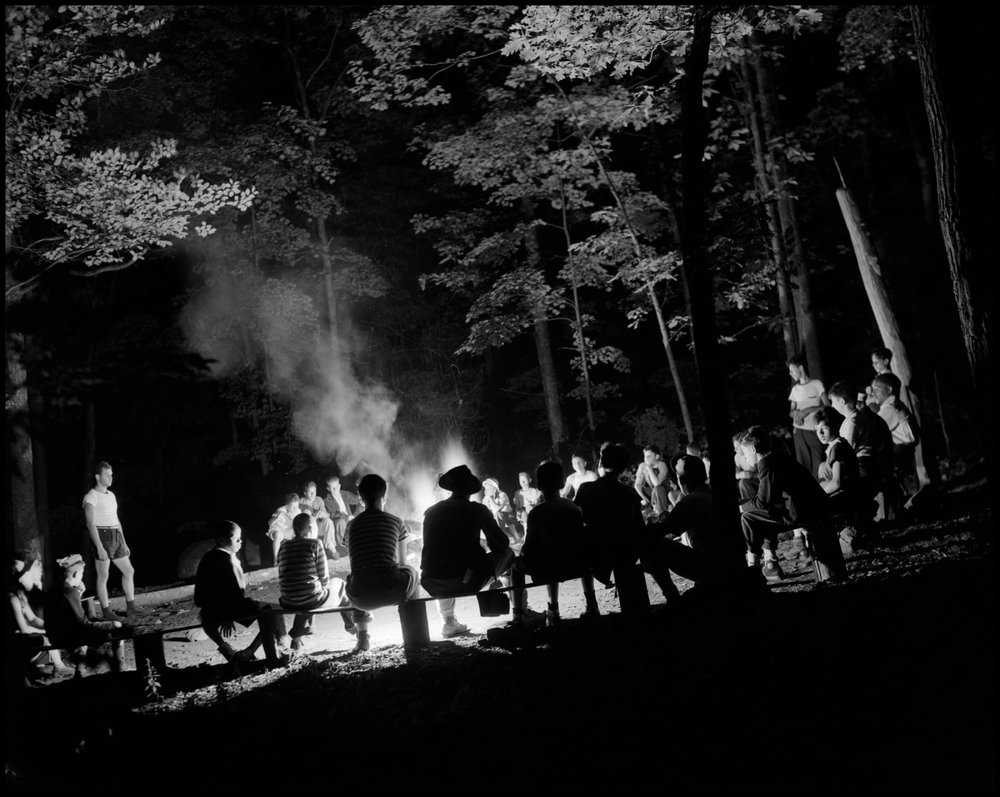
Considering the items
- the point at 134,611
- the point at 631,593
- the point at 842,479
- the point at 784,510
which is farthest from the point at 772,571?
the point at 134,611

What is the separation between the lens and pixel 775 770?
3.39 m

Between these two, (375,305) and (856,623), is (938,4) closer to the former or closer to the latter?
(856,623)

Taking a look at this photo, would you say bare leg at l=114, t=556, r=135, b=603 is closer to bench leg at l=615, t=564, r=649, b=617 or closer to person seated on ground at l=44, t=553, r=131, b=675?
person seated on ground at l=44, t=553, r=131, b=675

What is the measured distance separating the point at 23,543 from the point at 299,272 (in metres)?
14.2

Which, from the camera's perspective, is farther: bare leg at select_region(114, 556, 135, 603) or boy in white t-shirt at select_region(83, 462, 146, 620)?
bare leg at select_region(114, 556, 135, 603)

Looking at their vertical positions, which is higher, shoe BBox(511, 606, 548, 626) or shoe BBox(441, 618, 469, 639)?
shoe BBox(511, 606, 548, 626)

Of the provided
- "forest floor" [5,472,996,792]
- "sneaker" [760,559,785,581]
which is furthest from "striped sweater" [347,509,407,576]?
"sneaker" [760,559,785,581]

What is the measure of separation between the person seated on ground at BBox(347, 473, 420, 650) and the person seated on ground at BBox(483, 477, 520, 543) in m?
7.31

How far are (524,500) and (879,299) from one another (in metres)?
8.12

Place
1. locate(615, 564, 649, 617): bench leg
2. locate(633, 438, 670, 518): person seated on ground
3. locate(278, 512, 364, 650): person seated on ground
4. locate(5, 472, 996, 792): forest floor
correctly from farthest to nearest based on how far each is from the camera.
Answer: locate(633, 438, 670, 518): person seated on ground → locate(278, 512, 364, 650): person seated on ground → locate(615, 564, 649, 617): bench leg → locate(5, 472, 996, 792): forest floor

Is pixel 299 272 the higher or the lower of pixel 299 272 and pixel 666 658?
the higher

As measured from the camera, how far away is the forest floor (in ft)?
11.5

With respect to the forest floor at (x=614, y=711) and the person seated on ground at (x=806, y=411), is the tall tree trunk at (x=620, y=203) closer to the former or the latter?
the person seated on ground at (x=806, y=411)

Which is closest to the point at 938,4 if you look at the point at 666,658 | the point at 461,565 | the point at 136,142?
the point at 666,658
